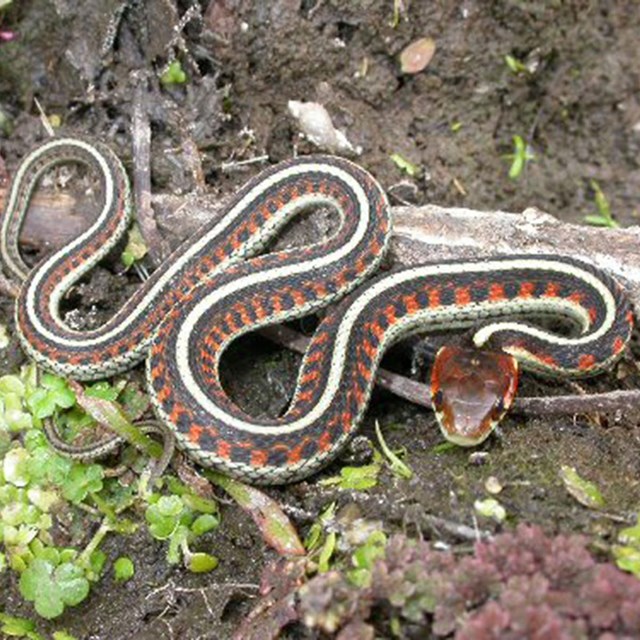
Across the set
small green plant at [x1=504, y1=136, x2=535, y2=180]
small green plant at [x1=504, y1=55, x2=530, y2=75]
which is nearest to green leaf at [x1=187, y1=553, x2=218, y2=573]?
small green plant at [x1=504, y1=136, x2=535, y2=180]

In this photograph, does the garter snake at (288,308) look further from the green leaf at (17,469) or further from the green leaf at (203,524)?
the green leaf at (17,469)

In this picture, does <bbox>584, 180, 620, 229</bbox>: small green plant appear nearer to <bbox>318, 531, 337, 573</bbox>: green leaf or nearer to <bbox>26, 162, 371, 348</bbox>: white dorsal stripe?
<bbox>26, 162, 371, 348</bbox>: white dorsal stripe

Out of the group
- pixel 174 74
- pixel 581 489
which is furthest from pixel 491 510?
pixel 174 74

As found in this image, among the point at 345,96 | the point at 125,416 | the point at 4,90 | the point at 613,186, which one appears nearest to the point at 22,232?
the point at 4,90

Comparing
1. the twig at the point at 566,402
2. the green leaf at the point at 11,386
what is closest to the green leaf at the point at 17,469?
the green leaf at the point at 11,386

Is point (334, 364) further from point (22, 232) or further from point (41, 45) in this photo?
point (41, 45)
